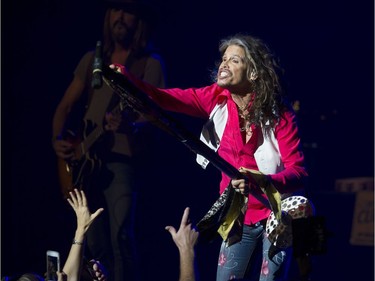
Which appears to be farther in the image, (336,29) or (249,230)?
(336,29)

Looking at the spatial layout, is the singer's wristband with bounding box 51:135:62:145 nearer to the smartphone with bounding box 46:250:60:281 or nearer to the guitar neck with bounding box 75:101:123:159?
the guitar neck with bounding box 75:101:123:159

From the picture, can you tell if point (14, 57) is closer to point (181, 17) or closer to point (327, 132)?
point (181, 17)

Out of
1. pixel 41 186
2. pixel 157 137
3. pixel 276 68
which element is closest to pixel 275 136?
pixel 276 68

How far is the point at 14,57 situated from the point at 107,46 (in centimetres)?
80

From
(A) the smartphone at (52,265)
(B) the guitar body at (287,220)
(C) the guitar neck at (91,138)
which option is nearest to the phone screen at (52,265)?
(A) the smartphone at (52,265)

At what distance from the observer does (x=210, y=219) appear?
3.99 m

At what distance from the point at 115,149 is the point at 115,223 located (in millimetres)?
592

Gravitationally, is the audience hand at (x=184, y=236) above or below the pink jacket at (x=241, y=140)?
below

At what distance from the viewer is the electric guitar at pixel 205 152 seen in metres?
3.39

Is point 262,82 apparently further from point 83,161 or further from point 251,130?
point 83,161

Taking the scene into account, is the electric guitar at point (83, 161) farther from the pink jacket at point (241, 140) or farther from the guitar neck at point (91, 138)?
the pink jacket at point (241, 140)

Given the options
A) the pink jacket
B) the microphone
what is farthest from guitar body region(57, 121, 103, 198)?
the microphone

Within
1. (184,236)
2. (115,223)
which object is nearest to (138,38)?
(115,223)

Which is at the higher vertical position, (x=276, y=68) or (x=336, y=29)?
(x=336, y=29)
